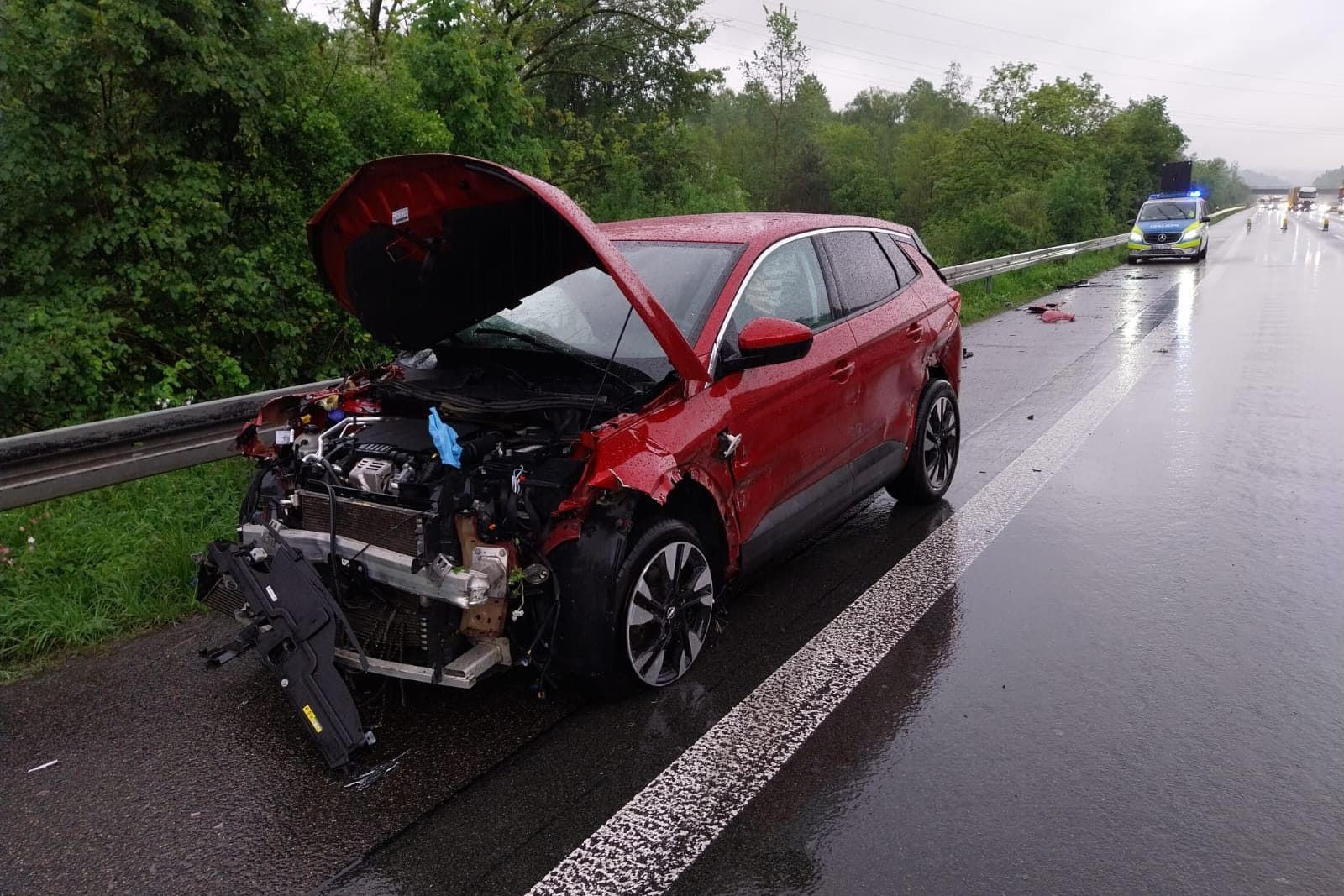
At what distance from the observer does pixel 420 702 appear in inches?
142

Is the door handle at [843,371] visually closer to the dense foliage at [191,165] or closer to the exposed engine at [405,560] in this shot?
the exposed engine at [405,560]

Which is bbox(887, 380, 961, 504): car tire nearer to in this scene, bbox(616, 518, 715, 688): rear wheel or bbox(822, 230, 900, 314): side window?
bbox(822, 230, 900, 314): side window

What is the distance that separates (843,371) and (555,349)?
1.50 metres

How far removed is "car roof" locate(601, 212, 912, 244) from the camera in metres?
4.51

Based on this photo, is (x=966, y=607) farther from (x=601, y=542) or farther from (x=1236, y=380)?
(x=1236, y=380)

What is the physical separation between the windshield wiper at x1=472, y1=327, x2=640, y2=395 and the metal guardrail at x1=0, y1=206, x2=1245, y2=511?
1.86 meters

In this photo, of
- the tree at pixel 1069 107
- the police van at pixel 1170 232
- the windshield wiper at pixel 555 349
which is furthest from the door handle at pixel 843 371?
the tree at pixel 1069 107

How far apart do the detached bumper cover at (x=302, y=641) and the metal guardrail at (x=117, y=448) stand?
1.79 m

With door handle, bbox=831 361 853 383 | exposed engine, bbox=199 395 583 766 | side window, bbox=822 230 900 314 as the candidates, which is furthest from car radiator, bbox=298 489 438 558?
side window, bbox=822 230 900 314

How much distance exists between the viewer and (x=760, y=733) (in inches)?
133

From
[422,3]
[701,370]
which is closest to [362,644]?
[701,370]

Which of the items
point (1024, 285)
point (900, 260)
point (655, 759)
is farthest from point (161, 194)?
point (1024, 285)

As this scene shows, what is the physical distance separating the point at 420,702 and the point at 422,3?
29.6ft

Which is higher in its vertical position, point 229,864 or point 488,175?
point 488,175
